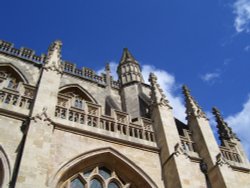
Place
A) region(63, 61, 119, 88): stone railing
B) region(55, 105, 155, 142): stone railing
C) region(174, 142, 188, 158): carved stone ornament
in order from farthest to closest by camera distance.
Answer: region(63, 61, 119, 88): stone railing < region(55, 105, 155, 142): stone railing < region(174, 142, 188, 158): carved stone ornament

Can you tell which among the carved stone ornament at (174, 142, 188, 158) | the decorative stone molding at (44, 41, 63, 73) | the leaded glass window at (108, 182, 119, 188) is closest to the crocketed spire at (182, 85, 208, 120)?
the carved stone ornament at (174, 142, 188, 158)

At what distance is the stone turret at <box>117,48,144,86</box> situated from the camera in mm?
14547

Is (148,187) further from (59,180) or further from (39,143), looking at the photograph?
(39,143)

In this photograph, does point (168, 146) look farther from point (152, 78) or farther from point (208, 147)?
point (152, 78)

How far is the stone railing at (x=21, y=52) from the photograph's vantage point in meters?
13.7

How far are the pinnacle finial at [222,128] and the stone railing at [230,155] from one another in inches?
58.4

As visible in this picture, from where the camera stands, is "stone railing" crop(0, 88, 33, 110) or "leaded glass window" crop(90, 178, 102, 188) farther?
"stone railing" crop(0, 88, 33, 110)

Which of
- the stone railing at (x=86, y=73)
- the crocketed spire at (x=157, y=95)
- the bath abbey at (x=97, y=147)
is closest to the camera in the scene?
the bath abbey at (x=97, y=147)

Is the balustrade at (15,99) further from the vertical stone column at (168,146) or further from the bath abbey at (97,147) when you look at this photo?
the vertical stone column at (168,146)

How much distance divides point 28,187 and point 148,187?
10.4 feet

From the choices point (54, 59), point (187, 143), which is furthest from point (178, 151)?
point (54, 59)

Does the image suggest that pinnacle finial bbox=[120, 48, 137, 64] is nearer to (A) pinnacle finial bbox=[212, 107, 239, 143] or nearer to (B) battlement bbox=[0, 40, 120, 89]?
(B) battlement bbox=[0, 40, 120, 89]

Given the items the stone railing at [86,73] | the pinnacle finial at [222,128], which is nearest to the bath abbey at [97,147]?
the pinnacle finial at [222,128]

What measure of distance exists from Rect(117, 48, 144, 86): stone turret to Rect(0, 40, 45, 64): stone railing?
13.8 feet
